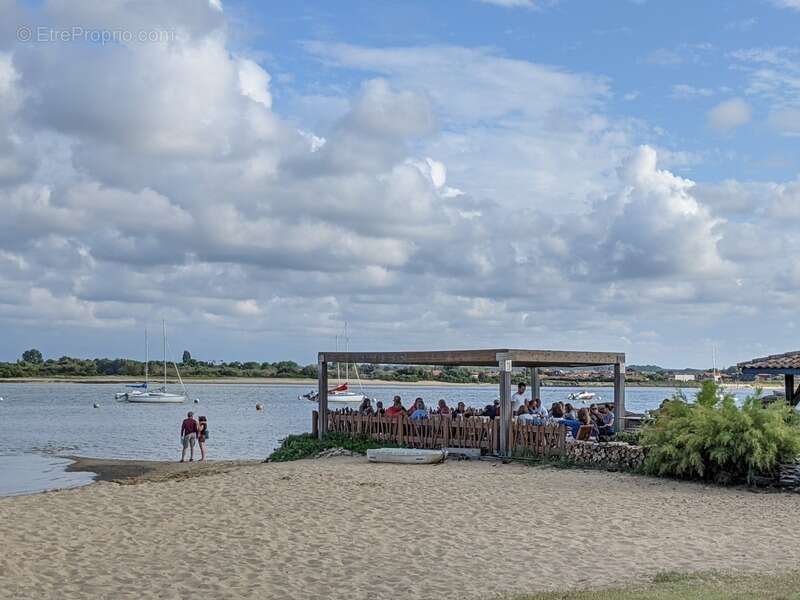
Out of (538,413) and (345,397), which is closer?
(538,413)

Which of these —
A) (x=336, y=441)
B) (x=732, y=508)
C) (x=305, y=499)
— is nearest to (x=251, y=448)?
(x=336, y=441)

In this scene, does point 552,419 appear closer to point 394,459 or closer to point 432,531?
point 394,459

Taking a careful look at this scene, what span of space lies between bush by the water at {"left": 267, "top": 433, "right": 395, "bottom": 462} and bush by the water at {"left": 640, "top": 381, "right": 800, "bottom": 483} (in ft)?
24.3

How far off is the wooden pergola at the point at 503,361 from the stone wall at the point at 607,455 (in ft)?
5.74

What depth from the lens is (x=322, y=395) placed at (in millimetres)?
25469

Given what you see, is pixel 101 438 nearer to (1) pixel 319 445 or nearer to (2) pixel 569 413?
(1) pixel 319 445

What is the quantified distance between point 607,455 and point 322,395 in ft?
29.4

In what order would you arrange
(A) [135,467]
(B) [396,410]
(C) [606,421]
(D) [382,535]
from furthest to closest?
(A) [135,467]
(B) [396,410]
(C) [606,421]
(D) [382,535]

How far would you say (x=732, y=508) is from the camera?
14.6 metres

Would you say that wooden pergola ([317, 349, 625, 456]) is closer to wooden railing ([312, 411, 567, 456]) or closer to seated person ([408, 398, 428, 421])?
wooden railing ([312, 411, 567, 456])

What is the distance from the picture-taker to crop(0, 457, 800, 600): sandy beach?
32.6 feet

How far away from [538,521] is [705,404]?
6.33m

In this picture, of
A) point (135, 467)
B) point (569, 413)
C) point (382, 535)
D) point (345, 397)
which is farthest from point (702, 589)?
point (345, 397)

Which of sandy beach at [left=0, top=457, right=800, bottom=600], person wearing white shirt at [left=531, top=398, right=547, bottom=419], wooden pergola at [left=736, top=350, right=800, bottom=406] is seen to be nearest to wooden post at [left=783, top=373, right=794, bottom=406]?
wooden pergola at [left=736, top=350, right=800, bottom=406]
